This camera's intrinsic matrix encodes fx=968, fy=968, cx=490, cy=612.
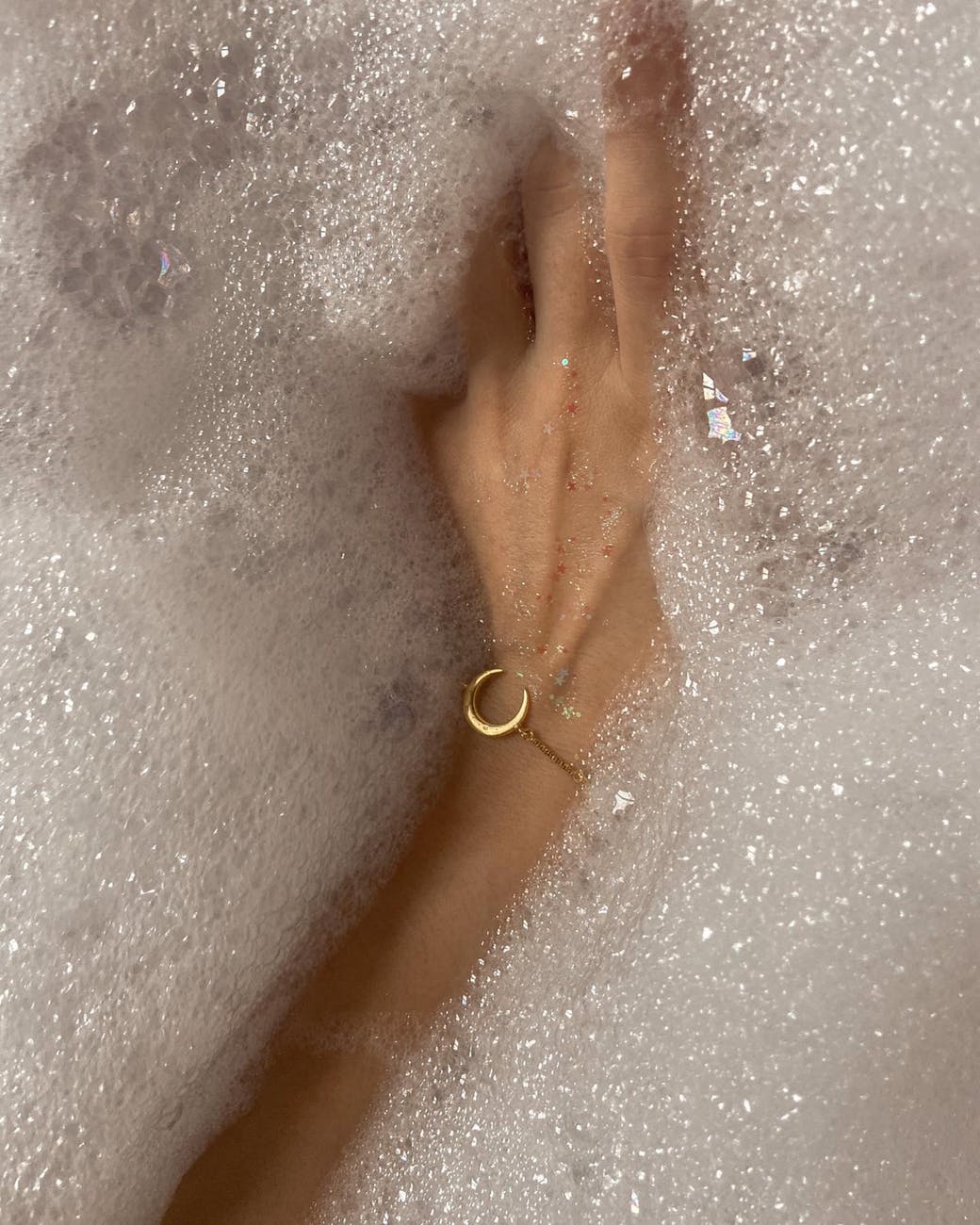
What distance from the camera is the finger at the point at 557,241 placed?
0.67 m

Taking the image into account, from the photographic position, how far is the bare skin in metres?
0.69

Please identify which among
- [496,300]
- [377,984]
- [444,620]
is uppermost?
[496,300]

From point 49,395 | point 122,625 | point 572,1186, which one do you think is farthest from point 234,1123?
point 49,395

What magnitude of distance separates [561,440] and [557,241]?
139 millimetres

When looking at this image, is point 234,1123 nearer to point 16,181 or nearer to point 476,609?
point 476,609

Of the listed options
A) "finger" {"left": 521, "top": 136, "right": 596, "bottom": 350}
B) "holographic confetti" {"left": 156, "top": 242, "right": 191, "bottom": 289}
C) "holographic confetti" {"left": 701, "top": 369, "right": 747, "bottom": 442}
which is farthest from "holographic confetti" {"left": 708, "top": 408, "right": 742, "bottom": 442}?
"holographic confetti" {"left": 156, "top": 242, "right": 191, "bottom": 289}

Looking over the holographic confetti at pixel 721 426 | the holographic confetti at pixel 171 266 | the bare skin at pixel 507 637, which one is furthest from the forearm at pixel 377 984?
the holographic confetti at pixel 171 266

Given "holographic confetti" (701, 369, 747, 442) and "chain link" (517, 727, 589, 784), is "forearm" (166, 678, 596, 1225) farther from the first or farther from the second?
"holographic confetti" (701, 369, 747, 442)

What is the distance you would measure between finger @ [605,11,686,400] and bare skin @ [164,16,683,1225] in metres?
0.02

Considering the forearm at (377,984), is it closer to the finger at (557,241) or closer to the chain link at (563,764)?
the chain link at (563,764)

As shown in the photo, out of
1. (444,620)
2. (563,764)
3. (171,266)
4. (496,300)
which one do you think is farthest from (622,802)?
(171,266)

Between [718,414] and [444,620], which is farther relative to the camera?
[444,620]

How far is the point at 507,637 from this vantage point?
0.74 m

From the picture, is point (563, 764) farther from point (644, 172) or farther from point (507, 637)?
point (644, 172)
